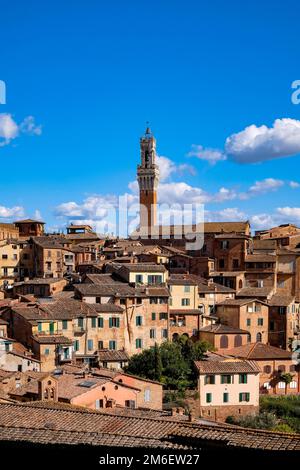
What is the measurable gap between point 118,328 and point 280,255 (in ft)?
64.6

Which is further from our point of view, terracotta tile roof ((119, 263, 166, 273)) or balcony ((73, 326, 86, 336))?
terracotta tile roof ((119, 263, 166, 273))

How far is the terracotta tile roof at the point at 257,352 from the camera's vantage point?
135ft

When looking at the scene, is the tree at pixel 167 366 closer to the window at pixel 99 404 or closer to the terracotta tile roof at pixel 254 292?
the window at pixel 99 404

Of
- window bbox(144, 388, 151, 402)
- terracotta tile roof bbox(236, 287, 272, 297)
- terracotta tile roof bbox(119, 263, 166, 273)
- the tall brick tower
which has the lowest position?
window bbox(144, 388, 151, 402)

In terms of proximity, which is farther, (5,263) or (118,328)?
(5,263)

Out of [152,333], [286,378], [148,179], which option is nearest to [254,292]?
[286,378]

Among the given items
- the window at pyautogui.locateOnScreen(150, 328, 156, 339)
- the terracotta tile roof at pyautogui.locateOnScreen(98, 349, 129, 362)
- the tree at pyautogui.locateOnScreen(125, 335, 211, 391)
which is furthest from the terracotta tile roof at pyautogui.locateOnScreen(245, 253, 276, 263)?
the terracotta tile roof at pyautogui.locateOnScreen(98, 349, 129, 362)

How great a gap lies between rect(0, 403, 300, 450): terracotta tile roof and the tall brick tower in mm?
88991

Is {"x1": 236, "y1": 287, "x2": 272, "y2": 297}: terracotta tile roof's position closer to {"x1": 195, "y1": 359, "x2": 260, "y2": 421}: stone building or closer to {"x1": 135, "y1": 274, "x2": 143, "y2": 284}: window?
{"x1": 135, "y1": 274, "x2": 143, "y2": 284}: window

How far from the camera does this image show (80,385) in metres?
28.8

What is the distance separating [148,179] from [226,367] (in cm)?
7288

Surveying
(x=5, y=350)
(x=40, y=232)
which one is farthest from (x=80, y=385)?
(x=40, y=232)

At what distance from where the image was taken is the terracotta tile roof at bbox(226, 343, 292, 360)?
4106 cm

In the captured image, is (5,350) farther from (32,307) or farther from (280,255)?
(280,255)
